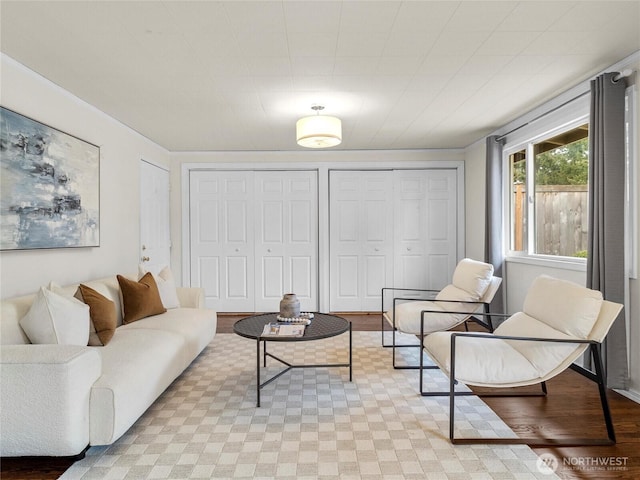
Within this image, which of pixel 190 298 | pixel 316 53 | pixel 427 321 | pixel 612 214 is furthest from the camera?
pixel 190 298

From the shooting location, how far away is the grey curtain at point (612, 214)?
9.02 feet

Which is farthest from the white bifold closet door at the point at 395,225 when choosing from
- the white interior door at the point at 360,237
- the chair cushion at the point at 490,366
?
the chair cushion at the point at 490,366

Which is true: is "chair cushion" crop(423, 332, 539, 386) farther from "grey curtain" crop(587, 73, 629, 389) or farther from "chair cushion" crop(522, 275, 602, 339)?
"grey curtain" crop(587, 73, 629, 389)

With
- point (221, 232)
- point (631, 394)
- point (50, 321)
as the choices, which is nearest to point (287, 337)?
point (50, 321)

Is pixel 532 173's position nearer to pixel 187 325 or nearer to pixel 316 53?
pixel 316 53

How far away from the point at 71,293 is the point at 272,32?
221 centimetres

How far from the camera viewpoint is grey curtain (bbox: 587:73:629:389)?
2.75 meters

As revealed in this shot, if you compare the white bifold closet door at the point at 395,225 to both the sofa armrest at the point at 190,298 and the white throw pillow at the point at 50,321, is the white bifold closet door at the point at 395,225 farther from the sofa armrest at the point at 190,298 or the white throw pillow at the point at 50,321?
the white throw pillow at the point at 50,321

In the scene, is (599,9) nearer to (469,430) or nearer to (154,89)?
(469,430)

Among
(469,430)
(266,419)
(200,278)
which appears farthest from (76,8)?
(200,278)

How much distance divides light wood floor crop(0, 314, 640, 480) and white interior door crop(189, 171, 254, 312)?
374cm

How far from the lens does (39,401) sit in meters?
1.85

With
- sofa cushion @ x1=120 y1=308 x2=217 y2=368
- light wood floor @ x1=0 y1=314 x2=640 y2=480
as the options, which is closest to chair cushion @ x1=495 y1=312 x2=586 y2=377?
light wood floor @ x1=0 y1=314 x2=640 y2=480

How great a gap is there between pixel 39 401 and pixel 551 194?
420 centimetres
